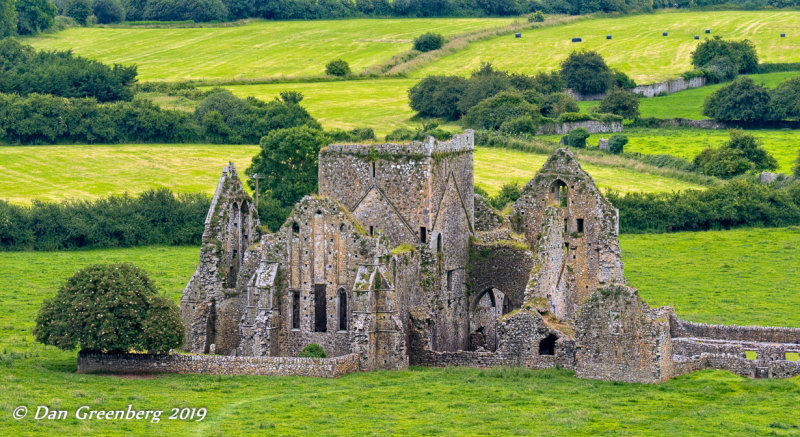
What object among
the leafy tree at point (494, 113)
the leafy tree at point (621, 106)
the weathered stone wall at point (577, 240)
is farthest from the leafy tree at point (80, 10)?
the weathered stone wall at point (577, 240)

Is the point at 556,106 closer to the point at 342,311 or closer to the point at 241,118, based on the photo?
the point at 241,118

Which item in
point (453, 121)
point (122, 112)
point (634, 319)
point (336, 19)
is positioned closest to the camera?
point (634, 319)

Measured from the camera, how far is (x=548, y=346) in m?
55.8

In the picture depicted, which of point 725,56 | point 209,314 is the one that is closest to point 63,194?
point 209,314

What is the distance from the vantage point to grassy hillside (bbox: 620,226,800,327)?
72062 mm

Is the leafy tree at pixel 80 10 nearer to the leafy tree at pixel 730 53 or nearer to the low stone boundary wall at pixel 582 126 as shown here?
the leafy tree at pixel 730 53

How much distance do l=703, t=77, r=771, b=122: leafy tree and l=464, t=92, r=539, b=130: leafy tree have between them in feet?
59.7

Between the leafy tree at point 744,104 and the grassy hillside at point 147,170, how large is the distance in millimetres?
25108

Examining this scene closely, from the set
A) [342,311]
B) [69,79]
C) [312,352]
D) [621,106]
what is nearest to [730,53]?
[621,106]

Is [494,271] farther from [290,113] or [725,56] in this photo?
[725,56]

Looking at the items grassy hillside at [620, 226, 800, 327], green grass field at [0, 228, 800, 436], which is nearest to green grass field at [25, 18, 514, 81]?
grassy hillside at [620, 226, 800, 327]

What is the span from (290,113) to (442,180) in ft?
205

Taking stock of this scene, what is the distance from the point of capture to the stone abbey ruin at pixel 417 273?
182 ft

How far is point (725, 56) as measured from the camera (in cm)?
15975
